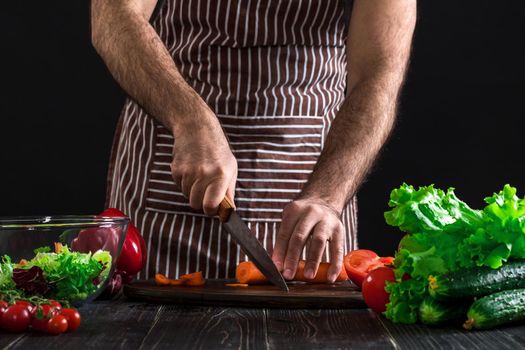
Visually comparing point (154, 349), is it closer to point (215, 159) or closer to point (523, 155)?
point (215, 159)

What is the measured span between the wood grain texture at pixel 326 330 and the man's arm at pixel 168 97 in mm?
290

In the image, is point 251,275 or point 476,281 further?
point 251,275

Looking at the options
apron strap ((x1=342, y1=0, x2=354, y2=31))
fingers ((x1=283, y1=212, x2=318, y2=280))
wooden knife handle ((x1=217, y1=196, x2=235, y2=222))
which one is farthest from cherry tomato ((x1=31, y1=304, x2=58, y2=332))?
apron strap ((x1=342, y1=0, x2=354, y2=31))

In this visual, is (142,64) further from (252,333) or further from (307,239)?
(252,333)

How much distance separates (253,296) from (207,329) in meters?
0.22

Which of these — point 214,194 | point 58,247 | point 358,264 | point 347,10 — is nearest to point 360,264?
point 358,264

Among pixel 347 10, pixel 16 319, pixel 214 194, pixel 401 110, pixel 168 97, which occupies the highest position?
pixel 347 10

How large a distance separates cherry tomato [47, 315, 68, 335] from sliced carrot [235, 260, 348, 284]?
0.53 meters

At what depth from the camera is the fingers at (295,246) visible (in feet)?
6.17

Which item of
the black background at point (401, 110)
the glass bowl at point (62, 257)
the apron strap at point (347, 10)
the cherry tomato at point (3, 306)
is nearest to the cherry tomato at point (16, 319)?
the cherry tomato at point (3, 306)

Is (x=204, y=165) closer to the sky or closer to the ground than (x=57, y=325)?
closer to the sky

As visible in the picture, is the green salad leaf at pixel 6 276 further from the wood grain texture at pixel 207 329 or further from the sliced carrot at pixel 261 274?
the sliced carrot at pixel 261 274

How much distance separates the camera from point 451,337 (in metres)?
1.45

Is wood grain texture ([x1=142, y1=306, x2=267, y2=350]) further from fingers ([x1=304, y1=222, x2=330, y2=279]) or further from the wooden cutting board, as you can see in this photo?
fingers ([x1=304, y1=222, x2=330, y2=279])
